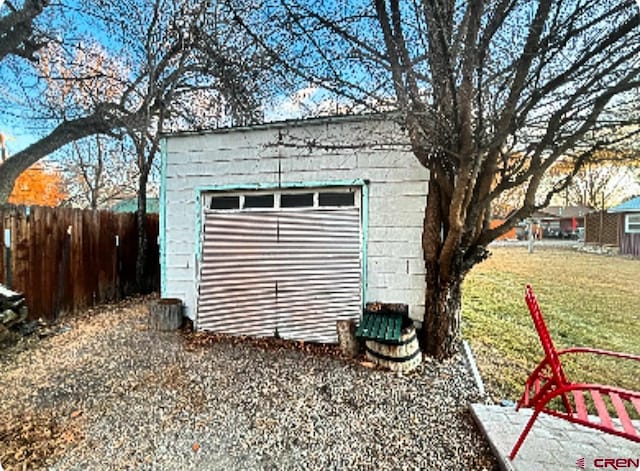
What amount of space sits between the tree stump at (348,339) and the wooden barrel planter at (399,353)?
335 mm

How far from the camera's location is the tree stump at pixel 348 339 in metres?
3.61

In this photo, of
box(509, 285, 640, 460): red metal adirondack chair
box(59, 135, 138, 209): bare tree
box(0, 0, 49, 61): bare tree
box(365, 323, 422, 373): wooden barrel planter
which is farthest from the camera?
box(59, 135, 138, 209): bare tree

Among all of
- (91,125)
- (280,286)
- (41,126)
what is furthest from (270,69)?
(41,126)

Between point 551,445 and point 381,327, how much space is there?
1.63 meters

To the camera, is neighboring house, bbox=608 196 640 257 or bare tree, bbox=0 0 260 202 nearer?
neighboring house, bbox=608 196 640 257

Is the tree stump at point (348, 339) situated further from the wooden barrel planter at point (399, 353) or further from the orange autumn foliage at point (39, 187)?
the orange autumn foliage at point (39, 187)

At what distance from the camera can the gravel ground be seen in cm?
205

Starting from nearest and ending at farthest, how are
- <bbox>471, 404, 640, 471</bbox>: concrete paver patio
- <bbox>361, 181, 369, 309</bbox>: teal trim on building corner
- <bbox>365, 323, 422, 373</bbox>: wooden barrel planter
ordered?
1. <bbox>471, 404, 640, 471</bbox>: concrete paver patio
2. <bbox>365, 323, 422, 373</bbox>: wooden barrel planter
3. <bbox>361, 181, 369, 309</bbox>: teal trim on building corner

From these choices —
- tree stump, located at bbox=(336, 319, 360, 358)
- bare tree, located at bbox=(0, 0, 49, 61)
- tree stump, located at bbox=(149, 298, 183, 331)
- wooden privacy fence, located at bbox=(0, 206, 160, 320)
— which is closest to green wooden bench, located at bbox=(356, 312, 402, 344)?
tree stump, located at bbox=(336, 319, 360, 358)

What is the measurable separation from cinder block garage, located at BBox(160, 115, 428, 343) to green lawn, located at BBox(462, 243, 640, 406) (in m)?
1.19

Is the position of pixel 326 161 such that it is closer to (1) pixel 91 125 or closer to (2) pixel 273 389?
(2) pixel 273 389

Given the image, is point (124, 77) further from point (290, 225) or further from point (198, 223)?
point (290, 225)

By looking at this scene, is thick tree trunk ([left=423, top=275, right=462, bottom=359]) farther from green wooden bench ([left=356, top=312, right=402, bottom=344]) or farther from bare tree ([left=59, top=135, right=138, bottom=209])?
bare tree ([left=59, top=135, right=138, bottom=209])

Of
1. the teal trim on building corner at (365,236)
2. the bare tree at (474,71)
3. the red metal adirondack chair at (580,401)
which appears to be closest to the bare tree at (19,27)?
the bare tree at (474,71)
